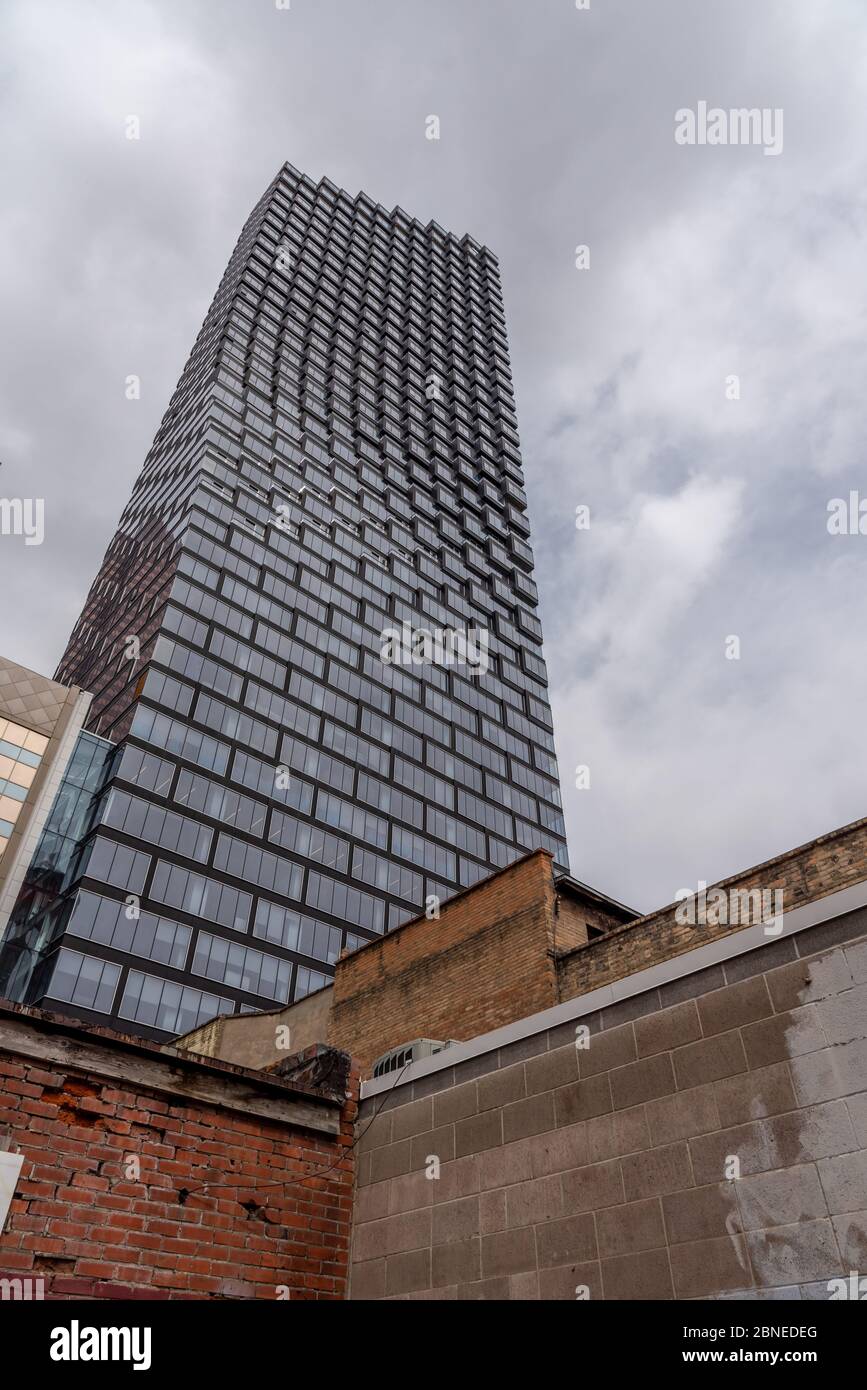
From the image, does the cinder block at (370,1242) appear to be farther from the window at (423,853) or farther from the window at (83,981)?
the window at (423,853)

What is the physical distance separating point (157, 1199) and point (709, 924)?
1063cm

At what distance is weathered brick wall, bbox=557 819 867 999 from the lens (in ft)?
44.5

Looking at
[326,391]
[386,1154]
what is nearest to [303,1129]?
[386,1154]

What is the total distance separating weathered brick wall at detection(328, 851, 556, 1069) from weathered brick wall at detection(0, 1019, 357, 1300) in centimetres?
911

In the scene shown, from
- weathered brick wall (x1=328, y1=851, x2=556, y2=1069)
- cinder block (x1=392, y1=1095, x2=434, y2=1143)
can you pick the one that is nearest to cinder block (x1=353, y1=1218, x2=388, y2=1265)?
cinder block (x1=392, y1=1095, x2=434, y2=1143)

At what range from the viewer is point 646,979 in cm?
704

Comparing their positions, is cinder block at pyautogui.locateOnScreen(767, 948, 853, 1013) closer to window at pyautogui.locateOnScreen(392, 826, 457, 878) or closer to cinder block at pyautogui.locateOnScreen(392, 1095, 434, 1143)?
cinder block at pyautogui.locateOnScreen(392, 1095, 434, 1143)

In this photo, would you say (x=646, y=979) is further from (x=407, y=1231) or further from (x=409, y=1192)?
(x=407, y=1231)

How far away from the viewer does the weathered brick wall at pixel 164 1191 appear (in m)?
6.20

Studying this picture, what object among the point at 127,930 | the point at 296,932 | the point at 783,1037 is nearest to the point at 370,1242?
the point at 783,1037

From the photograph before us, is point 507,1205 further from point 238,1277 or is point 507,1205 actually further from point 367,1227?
point 238,1277

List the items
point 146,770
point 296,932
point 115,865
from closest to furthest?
point 115,865 < point 146,770 < point 296,932

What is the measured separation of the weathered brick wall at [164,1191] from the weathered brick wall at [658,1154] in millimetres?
694

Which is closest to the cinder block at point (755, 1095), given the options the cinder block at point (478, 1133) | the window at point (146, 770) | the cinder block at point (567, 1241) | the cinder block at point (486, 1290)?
the cinder block at point (567, 1241)
